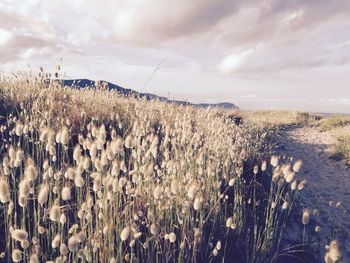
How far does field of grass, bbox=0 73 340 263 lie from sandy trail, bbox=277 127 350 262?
1.44 ft

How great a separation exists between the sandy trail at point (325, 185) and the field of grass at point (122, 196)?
0.44 meters

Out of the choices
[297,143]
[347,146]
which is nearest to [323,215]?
[347,146]

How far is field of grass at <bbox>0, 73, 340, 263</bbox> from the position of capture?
213 centimetres

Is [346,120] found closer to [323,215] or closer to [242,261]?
[323,215]

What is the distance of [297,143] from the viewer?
39.4 ft

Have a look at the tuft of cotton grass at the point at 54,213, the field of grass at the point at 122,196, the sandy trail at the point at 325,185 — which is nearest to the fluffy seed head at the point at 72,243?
the field of grass at the point at 122,196

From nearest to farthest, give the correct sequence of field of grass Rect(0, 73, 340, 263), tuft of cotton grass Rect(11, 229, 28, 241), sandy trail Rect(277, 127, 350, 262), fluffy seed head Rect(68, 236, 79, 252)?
tuft of cotton grass Rect(11, 229, 28, 241) < fluffy seed head Rect(68, 236, 79, 252) < field of grass Rect(0, 73, 340, 263) < sandy trail Rect(277, 127, 350, 262)

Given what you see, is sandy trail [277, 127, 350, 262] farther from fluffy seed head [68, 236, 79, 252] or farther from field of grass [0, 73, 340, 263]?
fluffy seed head [68, 236, 79, 252]

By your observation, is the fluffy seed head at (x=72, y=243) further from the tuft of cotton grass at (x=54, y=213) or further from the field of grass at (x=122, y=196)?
the tuft of cotton grass at (x=54, y=213)

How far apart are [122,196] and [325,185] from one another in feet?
16.7

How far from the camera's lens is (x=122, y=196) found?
137 inches

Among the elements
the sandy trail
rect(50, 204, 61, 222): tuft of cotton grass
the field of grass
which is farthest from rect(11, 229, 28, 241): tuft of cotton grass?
the sandy trail

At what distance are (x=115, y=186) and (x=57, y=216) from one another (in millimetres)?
479

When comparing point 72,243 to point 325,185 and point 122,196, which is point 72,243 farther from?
point 325,185
